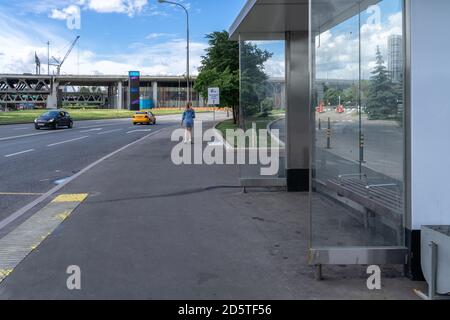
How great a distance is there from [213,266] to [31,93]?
136303mm

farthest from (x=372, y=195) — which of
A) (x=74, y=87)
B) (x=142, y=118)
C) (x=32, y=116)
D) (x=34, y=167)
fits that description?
(x=74, y=87)

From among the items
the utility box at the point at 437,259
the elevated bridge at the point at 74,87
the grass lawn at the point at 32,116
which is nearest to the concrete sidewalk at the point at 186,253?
the utility box at the point at 437,259

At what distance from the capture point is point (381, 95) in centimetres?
582

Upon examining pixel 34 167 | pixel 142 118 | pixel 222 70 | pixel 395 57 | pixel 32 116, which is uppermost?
pixel 222 70

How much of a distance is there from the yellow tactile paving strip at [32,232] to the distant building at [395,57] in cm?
441

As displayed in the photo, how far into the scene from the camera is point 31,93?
13100 centimetres

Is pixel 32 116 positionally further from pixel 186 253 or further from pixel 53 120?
pixel 186 253

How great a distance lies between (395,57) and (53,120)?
3461 centimetres

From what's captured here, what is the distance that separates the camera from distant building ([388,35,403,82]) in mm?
5105

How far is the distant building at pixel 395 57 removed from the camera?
16.8 ft

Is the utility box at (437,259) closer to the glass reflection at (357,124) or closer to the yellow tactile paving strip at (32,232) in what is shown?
the glass reflection at (357,124)

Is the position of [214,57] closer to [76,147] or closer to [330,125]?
[76,147]

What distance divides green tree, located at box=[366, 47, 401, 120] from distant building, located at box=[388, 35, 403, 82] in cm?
11
